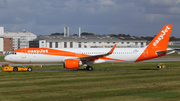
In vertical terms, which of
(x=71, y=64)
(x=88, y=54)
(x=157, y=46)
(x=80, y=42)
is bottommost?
(x=71, y=64)

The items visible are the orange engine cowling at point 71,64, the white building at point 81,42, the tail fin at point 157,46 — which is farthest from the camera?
the white building at point 81,42

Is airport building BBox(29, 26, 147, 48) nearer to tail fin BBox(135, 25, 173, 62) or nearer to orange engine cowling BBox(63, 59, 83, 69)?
tail fin BBox(135, 25, 173, 62)

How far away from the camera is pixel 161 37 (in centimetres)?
4378

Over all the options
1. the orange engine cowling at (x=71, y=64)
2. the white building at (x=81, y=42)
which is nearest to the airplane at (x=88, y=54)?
the orange engine cowling at (x=71, y=64)

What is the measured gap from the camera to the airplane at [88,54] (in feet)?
137

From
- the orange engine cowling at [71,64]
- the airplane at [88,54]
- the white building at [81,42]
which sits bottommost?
the orange engine cowling at [71,64]

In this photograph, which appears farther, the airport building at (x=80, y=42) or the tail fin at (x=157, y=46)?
the airport building at (x=80, y=42)

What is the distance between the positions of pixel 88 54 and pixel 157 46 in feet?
38.4

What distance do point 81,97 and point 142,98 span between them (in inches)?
166

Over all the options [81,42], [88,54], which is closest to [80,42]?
[81,42]

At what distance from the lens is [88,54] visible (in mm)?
42875

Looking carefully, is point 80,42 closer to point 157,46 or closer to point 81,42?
point 81,42

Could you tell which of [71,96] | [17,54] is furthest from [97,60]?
[71,96]

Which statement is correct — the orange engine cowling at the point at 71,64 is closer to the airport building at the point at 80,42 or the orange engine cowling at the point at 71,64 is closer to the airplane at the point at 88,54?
the airplane at the point at 88,54
